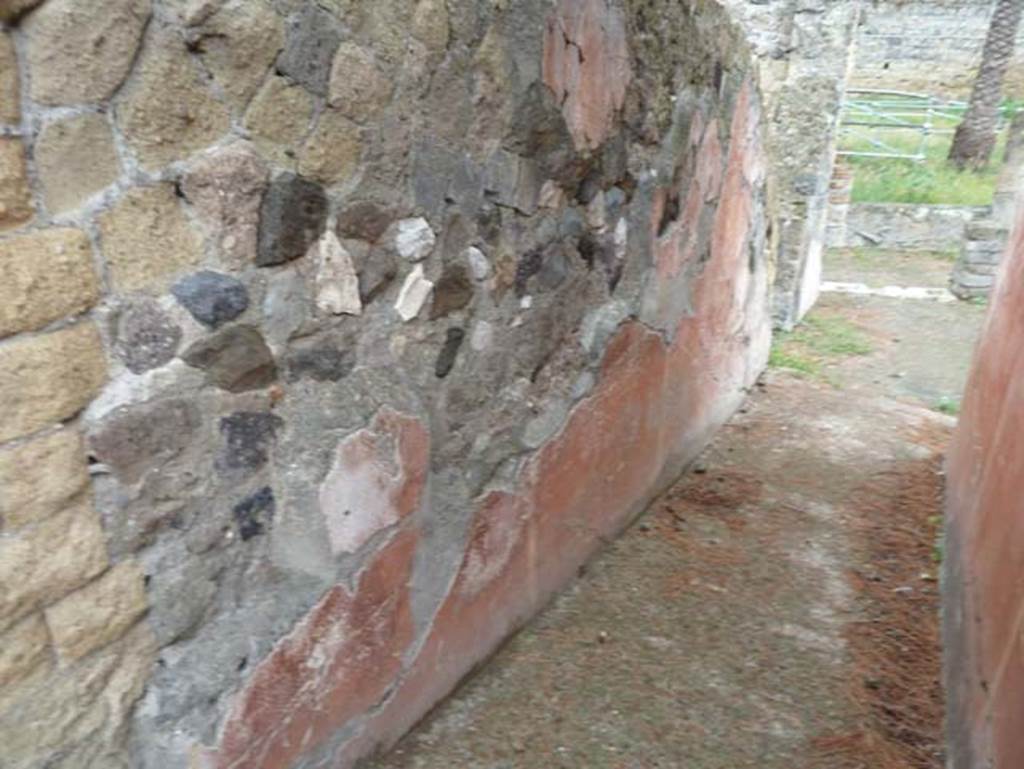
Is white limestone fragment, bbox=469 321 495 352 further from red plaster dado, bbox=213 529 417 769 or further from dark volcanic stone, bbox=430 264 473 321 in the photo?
red plaster dado, bbox=213 529 417 769

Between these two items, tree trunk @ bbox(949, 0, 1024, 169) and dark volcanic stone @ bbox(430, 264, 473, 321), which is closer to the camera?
dark volcanic stone @ bbox(430, 264, 473, 321)

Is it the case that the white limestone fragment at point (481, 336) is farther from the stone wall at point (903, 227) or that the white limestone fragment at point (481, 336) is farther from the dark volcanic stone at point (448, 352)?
the stone wall at point (903, 227)

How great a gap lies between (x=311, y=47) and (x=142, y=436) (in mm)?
591

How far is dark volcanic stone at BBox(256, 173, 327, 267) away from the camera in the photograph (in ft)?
4.02

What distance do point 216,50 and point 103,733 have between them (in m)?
0.91

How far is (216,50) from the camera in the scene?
109 cm

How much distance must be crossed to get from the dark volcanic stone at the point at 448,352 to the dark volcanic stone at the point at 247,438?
425 mm

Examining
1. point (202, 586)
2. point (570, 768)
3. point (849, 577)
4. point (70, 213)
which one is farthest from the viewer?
point (849, 577)


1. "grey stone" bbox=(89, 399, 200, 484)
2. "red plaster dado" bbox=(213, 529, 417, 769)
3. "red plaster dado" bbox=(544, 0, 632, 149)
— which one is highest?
"red plaster dado" bbox=(544, 0, 632, 149)

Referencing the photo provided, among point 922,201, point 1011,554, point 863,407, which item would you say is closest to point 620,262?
point 1011,554

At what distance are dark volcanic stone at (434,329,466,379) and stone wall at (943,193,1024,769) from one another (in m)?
1.20

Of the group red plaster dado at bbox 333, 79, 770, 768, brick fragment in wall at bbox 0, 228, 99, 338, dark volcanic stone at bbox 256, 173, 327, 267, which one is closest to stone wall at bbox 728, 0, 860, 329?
red plaster dado at bbox 333, 79, 770, 768

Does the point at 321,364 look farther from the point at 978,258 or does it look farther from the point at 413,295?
the point at 978,258

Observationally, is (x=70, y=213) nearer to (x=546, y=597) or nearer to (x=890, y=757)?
(x=546, y=597)
